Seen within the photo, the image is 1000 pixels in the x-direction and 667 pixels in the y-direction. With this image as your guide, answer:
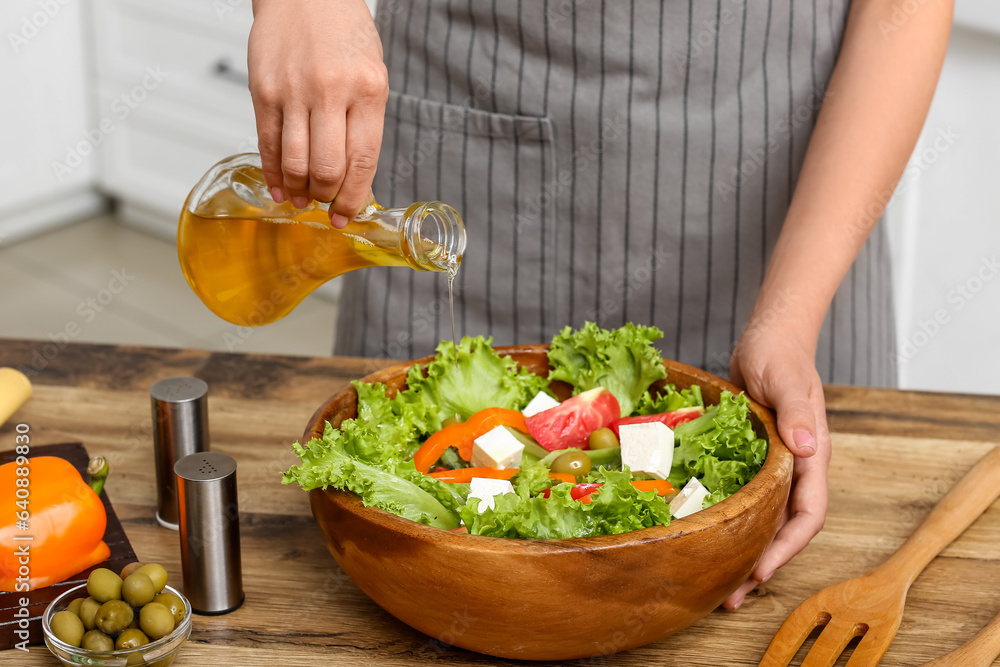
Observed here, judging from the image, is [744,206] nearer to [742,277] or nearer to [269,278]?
[742,277]

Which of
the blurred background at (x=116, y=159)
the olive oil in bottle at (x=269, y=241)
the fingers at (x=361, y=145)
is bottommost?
the blurred background at (x=116, y=159)

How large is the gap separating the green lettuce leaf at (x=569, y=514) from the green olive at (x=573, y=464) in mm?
159

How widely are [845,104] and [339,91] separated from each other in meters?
0.73

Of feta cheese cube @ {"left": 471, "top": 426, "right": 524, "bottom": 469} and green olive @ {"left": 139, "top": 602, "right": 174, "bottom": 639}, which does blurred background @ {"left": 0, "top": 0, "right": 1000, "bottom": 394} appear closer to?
feta cheese cube @ {"left": 471, "top": 426, "right": 524, "bottom": 469}

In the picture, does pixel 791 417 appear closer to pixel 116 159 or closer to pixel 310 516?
pixel 310 516

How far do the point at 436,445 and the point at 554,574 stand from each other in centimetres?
33

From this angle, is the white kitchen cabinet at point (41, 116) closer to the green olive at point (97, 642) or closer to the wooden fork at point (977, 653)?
the green olive at point (97, 642)

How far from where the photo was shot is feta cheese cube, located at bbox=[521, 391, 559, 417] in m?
1.11

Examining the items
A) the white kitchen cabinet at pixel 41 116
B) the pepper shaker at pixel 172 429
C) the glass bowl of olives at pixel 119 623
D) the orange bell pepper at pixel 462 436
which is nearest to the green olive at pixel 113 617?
the glass bowl of olives at pixel 119 623

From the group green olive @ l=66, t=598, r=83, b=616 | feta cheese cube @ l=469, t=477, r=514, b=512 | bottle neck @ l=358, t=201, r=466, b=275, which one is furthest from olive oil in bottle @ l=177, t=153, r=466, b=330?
green olive @ l=66, t=598, r=83, b=616

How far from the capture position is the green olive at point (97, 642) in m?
0.79

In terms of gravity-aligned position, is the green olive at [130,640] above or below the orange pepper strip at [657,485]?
below

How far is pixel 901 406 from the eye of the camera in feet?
4.37

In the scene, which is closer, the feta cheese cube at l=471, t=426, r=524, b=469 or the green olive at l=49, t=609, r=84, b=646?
the green olive at l=49, t=609, r=84, b=646
